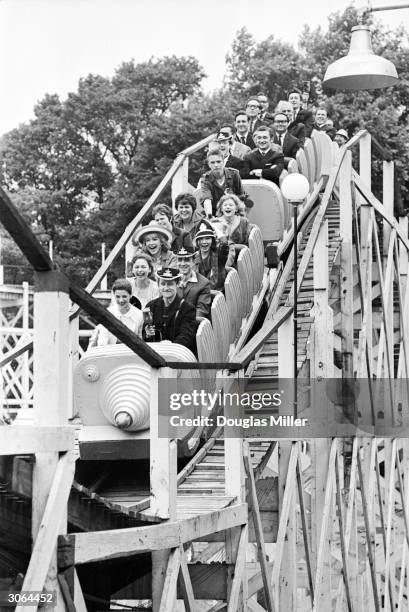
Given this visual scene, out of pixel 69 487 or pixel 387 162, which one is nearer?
pixel 69 487

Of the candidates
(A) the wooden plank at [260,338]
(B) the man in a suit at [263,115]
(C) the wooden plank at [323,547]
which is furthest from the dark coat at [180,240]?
(B) the man in a suit at [263,115]

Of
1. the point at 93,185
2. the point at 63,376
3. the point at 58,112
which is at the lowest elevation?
the point at 63,376

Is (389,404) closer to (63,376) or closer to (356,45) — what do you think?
(356,45)

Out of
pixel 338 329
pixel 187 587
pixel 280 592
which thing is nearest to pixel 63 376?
pixel 187 587

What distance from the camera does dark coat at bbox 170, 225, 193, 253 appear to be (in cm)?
1042

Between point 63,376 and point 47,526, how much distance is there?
22.4 inches

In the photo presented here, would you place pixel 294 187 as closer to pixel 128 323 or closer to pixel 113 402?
pixel 128 323

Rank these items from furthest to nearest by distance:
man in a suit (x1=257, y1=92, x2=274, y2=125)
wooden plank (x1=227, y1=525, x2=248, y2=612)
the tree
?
the tree < man in a suit (x1=257, y1=92, x2=274, y2=125) < wooden plank (x1=227, y1=525, x2=248, y2=612)

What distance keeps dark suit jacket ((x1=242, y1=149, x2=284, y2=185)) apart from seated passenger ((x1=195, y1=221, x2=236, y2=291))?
2912mm

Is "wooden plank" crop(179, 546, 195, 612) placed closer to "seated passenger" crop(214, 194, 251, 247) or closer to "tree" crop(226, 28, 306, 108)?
"seated passenger" crop(214, 194, 251, 247)

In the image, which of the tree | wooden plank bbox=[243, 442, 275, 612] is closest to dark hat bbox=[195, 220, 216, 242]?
wooden plank bbox=[243, 442, 275, 612]

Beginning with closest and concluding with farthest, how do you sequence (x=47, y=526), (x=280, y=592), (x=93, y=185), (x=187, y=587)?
(x=47, y=526)
(x=187, y=587)
(x=280, y=592)
(x=93, y=185)

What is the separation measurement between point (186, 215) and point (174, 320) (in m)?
2.51

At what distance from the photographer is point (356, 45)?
1074 cm
